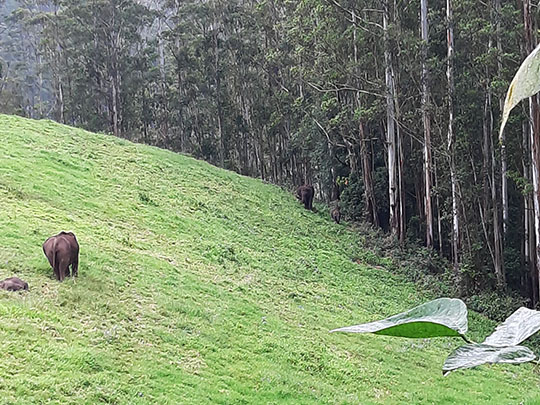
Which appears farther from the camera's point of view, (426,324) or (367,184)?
(367,184)

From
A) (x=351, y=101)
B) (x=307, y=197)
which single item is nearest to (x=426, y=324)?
(x=307, y=197)

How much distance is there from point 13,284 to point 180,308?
2028mm

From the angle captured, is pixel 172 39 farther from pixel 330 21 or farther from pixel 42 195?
pixel 42 195

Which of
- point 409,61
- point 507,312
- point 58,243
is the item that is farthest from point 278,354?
point 409,61

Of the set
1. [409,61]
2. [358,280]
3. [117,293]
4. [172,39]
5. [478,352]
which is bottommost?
[358,280]

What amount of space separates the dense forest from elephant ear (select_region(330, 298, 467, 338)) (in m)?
5.43

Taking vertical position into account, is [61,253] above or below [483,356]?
below

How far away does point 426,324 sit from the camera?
48 centimetres

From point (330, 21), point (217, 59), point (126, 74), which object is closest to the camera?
point (330, 21)

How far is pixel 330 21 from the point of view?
56.9 feet

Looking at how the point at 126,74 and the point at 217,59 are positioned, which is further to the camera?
the point at 126,74

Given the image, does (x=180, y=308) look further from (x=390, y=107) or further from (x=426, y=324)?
(x=390, y=107)

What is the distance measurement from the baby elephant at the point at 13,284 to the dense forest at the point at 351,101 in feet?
17.3

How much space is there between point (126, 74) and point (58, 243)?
24.9m
